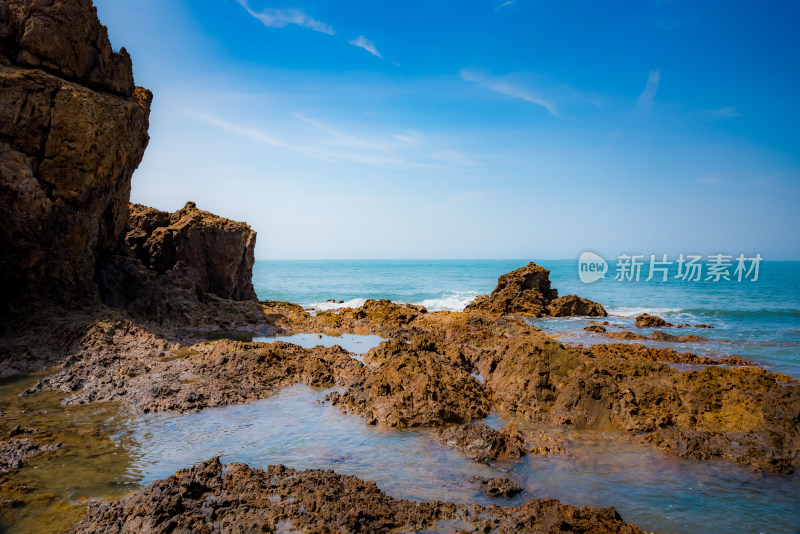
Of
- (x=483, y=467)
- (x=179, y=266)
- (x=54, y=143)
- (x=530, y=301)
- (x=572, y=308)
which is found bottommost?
(x=483, y=467)

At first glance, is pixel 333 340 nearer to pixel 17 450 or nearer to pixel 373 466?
pixel 373 466

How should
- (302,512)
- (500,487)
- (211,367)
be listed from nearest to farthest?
1. (302,512)
2. (500,487)
3. (211,367)

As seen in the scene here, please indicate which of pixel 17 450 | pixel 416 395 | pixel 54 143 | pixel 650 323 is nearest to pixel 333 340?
pixel 416 395

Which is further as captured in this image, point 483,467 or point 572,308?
point 572,308

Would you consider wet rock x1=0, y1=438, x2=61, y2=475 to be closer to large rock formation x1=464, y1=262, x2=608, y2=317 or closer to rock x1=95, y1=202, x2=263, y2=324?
rock x1=95, y1=202, x2=263, y2=324

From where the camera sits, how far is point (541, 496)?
16.1ft

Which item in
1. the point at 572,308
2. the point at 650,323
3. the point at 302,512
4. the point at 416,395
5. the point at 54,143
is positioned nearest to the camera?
the point at 302,512

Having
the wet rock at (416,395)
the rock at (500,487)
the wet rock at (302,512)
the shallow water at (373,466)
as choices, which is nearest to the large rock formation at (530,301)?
the wet rock at (416,395)

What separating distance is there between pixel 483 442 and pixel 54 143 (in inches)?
459

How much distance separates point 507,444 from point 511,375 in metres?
3.03

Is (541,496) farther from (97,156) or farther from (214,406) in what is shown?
(97,156)

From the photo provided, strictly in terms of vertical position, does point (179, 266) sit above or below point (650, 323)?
above

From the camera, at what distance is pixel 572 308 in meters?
24.5

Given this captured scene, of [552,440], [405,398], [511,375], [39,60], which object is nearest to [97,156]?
[39,60]
